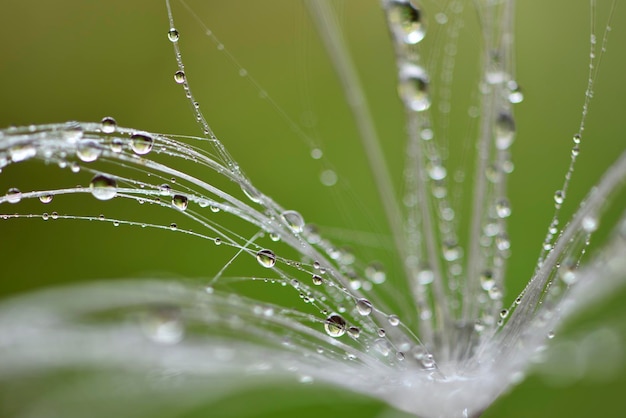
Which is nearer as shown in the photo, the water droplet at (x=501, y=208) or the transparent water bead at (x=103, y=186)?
the transparent water bead at (x=103, y=186)

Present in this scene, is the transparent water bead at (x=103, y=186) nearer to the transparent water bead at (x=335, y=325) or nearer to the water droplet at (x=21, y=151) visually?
the water droplet at (x=21, y=151)

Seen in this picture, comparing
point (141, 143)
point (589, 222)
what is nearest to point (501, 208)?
point (589, 222)

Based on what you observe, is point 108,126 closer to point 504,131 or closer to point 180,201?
point 180,201

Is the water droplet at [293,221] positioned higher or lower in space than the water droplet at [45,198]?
lower

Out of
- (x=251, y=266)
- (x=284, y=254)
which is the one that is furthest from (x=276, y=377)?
→ (x=251, y=266)

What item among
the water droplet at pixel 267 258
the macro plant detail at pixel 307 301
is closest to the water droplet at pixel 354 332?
the macro plant detail at pixel 307 301

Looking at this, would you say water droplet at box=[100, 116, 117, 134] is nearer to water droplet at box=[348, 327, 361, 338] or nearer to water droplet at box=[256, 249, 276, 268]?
water droplet at box=[256, 249, 276, 268]

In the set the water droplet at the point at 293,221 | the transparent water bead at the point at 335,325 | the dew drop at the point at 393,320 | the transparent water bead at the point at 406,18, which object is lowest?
the transparent water bead at the point at 335,325
